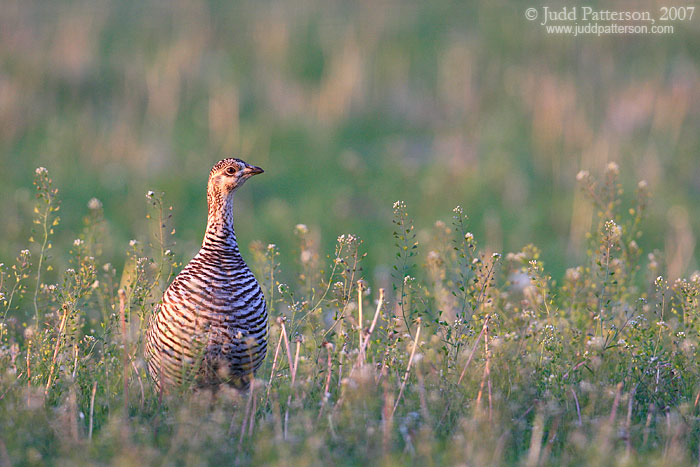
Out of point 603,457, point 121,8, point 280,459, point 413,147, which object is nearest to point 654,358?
point 603,457

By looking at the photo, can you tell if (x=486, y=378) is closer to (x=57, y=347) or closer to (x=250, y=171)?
(x=250, y=171)

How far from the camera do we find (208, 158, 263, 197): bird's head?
19.2ft

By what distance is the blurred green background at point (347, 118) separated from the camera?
485 inches

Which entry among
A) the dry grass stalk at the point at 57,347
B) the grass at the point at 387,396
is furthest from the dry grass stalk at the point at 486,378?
the dry grass stalk at the point at 57,347

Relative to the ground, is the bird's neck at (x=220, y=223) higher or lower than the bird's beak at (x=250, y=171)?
lower

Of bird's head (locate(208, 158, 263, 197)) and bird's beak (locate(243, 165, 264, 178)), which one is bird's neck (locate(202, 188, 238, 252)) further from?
bird's beak (locate(243, 165, 264, 178))

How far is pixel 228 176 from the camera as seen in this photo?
591 cm

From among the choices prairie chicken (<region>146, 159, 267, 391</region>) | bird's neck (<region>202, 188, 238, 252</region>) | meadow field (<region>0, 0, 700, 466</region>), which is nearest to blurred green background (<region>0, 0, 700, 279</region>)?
meadow field (<region>0, 0, 700, 466</region>)

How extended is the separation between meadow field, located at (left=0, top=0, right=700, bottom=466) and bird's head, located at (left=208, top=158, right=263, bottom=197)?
1.44 feet

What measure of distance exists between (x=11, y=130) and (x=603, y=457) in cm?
1212

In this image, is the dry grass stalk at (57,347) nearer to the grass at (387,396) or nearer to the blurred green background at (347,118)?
the grass at (387,396)

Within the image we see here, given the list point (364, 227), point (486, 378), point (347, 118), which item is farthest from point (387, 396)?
point (347, 118)

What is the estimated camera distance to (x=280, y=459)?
4039 mm

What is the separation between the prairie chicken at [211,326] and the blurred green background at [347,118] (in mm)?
4633
